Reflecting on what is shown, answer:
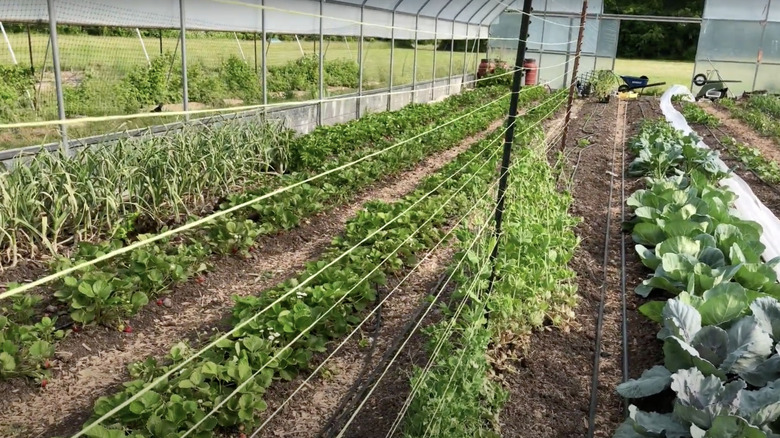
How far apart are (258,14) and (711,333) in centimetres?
670

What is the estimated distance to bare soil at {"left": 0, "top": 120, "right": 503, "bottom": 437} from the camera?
294cm

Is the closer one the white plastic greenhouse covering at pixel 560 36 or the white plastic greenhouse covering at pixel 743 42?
the white plastic greenhouse covering at pixel 743 42

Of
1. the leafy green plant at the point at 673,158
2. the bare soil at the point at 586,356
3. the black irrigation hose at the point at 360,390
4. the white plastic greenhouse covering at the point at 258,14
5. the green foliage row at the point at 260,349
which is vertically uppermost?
the white plastic greenhouse covering at the point at 258,14

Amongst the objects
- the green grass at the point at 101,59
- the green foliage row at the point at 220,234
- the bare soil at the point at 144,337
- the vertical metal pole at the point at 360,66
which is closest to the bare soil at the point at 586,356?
the bare soil at the point at 144,337

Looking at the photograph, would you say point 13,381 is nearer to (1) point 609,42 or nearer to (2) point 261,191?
(2) point 261,191

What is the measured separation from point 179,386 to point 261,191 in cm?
288

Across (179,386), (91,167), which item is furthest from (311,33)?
(179,386)

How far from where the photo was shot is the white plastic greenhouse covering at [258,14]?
16.5ft

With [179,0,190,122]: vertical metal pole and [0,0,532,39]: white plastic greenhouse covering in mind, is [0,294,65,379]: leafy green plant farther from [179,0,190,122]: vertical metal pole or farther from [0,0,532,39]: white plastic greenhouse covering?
[179,0,190,122]: vertical metal pole

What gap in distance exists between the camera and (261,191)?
5.36m

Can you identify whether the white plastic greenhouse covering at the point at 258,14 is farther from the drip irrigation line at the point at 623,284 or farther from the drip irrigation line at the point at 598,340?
the drip irrigation line at the point at 623,284

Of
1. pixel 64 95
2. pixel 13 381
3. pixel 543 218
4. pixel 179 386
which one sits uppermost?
pixel 64 95

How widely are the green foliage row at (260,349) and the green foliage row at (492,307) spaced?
20.5 inches

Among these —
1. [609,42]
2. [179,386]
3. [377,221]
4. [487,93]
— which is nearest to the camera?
[179,386]
